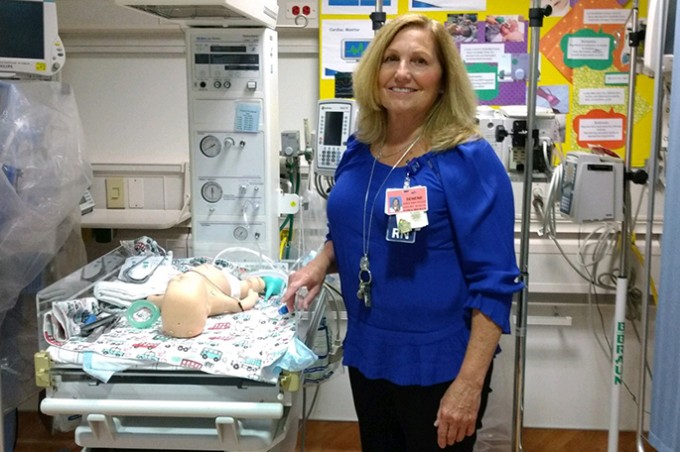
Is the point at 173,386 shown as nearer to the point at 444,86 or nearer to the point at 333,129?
the point at 444,86

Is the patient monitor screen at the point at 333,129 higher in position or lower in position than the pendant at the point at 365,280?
higher

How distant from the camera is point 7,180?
7.22ft

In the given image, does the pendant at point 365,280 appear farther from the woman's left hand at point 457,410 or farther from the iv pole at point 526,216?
the iv pole at point 526,216

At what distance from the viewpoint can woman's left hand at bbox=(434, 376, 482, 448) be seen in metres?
1.47

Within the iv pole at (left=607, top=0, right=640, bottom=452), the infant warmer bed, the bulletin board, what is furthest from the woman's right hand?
the bulletin board

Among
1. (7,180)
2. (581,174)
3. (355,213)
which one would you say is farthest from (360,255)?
(7,180)

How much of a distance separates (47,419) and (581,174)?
229 cm

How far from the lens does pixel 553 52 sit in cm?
275

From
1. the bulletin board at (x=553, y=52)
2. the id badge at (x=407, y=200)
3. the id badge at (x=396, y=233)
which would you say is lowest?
the id badge at (x=396, y=233)

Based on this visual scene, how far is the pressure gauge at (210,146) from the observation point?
7.21ft

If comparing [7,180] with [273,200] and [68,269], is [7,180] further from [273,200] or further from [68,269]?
[273,200]

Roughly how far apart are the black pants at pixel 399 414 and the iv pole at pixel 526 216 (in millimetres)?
651

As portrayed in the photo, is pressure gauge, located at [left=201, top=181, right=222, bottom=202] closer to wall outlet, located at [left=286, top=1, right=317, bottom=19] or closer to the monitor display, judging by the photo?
the monitor display

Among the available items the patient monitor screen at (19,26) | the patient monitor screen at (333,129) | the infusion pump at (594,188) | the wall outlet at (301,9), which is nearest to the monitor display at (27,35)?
the patient monitor screen at (19,26)
